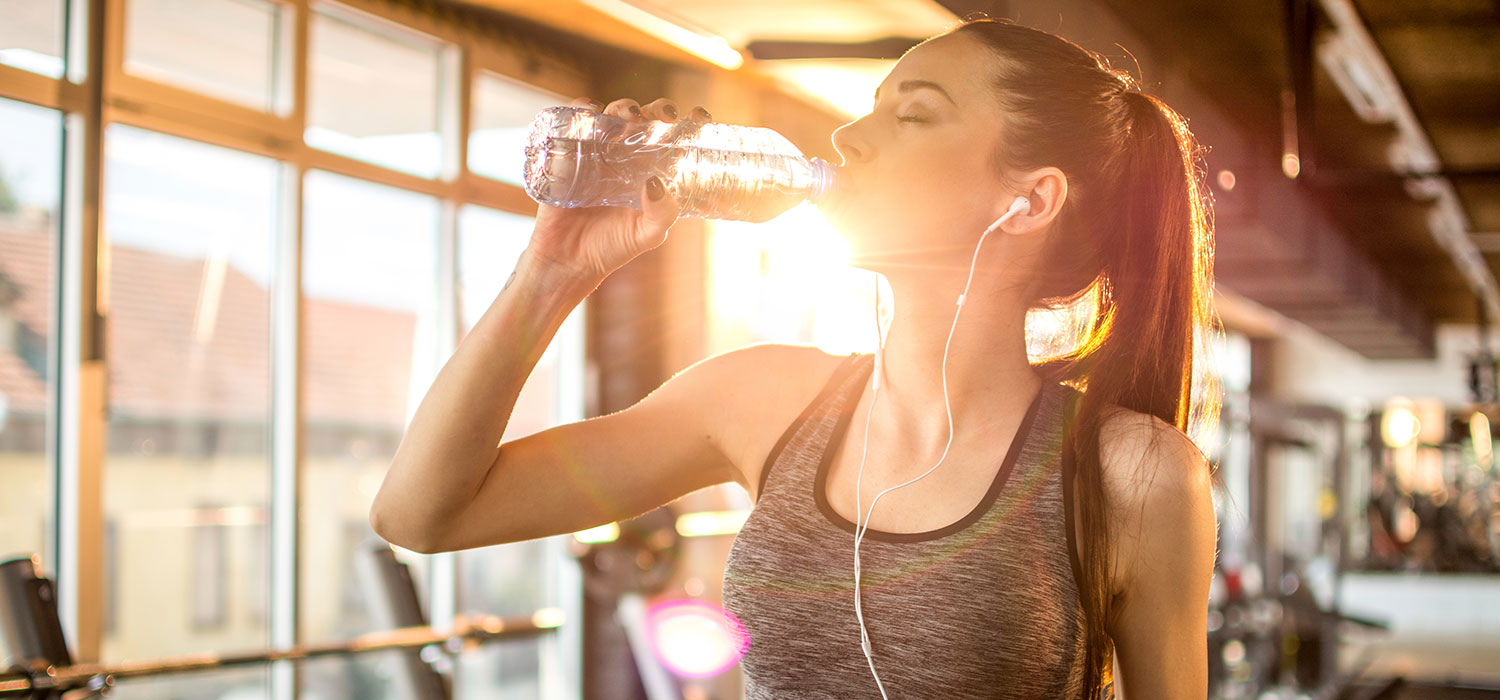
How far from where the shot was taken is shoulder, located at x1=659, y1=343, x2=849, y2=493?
1274mm

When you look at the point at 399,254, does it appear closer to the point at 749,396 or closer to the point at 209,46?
the point at 209,46

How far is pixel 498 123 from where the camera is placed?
5.41 metres

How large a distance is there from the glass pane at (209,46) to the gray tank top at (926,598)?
3.45m

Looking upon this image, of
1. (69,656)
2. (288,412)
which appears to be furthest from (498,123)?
(69,656)

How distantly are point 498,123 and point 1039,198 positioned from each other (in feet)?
14.6

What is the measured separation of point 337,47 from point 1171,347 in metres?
4.02

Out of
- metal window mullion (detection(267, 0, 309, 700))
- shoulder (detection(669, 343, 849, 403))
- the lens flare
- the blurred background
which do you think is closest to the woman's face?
shoulder (detection(669, 343, 849, 403))

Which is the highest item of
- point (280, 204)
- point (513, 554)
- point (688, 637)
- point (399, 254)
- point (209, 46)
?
point (209, 46)

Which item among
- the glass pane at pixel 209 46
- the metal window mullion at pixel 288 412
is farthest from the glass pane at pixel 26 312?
the metal window mullion at pixel 288 412

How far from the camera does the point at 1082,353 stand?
1.32m

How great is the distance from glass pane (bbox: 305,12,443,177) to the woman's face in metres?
3.68

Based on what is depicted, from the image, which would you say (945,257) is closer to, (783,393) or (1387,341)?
(783,393)

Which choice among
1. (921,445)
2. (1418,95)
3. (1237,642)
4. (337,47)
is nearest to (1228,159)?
(1418,95)

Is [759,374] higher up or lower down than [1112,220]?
lower down
